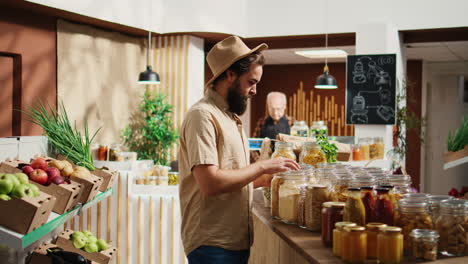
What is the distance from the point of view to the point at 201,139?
222 cm

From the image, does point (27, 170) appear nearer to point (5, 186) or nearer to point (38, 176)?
point (38, 176)

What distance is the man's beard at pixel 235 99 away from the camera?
2385 mm

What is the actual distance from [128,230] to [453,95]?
396 inches

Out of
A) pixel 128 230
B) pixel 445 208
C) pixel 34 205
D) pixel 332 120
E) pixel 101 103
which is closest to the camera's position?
pixel 445 208

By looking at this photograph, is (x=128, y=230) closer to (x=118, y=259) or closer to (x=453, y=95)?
(x=118, y=259)

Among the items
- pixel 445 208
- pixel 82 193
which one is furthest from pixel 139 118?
pixel 445 208

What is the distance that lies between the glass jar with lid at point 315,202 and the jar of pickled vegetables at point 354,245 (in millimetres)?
432

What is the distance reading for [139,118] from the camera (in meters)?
9.68

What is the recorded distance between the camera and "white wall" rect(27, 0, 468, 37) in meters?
8.16

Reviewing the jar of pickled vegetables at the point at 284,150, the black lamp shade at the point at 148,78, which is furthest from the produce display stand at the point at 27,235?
the black lamp shade at the point at 148,78

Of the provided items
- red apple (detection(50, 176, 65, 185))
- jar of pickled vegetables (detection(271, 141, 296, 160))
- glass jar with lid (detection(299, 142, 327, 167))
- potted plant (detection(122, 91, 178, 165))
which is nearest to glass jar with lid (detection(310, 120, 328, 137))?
glass jar with lid (detection(299, 142, 327, 167))

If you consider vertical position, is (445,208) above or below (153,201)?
above

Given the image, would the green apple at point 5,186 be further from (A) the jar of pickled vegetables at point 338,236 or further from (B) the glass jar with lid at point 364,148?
(B) the glass jar with lid at point 364,148

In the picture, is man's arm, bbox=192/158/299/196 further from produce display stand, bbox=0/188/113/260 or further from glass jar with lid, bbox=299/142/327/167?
produce display stand, bbox=0/188/113/260
